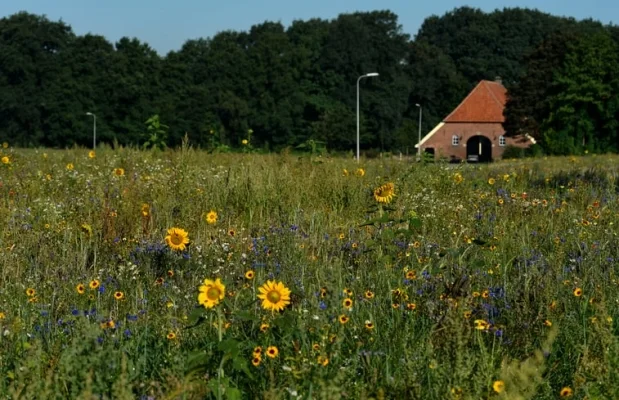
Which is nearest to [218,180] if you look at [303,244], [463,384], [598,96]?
[303,244]

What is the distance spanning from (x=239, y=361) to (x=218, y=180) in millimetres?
6267

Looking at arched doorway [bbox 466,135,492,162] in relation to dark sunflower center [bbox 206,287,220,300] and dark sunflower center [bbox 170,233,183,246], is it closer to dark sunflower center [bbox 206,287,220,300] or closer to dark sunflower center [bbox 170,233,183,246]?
dark sunflower center [bbox 170,233,183,246]

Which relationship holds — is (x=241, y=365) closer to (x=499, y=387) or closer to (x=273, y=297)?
(x=273, y=297)

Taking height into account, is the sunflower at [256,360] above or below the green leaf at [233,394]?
above

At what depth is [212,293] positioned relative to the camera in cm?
329

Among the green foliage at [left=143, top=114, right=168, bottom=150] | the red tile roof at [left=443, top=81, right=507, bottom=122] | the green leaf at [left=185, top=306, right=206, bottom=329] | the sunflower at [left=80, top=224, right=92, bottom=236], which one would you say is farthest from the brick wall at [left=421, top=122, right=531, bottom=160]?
the green leaf at [left=185, top=306, right=206, bottom=329]

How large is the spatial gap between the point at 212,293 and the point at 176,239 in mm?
1633

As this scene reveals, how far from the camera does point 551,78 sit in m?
60.6

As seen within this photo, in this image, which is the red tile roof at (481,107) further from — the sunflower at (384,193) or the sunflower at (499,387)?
the sunflower at (499,387)

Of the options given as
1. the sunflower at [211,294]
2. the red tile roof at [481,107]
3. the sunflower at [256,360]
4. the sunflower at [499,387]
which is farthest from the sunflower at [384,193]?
the red tile roof at [481,107]

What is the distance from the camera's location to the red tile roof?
264 ft

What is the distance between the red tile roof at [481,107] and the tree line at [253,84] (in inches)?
188

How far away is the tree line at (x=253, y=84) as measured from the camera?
75.3 m

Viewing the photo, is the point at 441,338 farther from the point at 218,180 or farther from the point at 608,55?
the point at 608,55
